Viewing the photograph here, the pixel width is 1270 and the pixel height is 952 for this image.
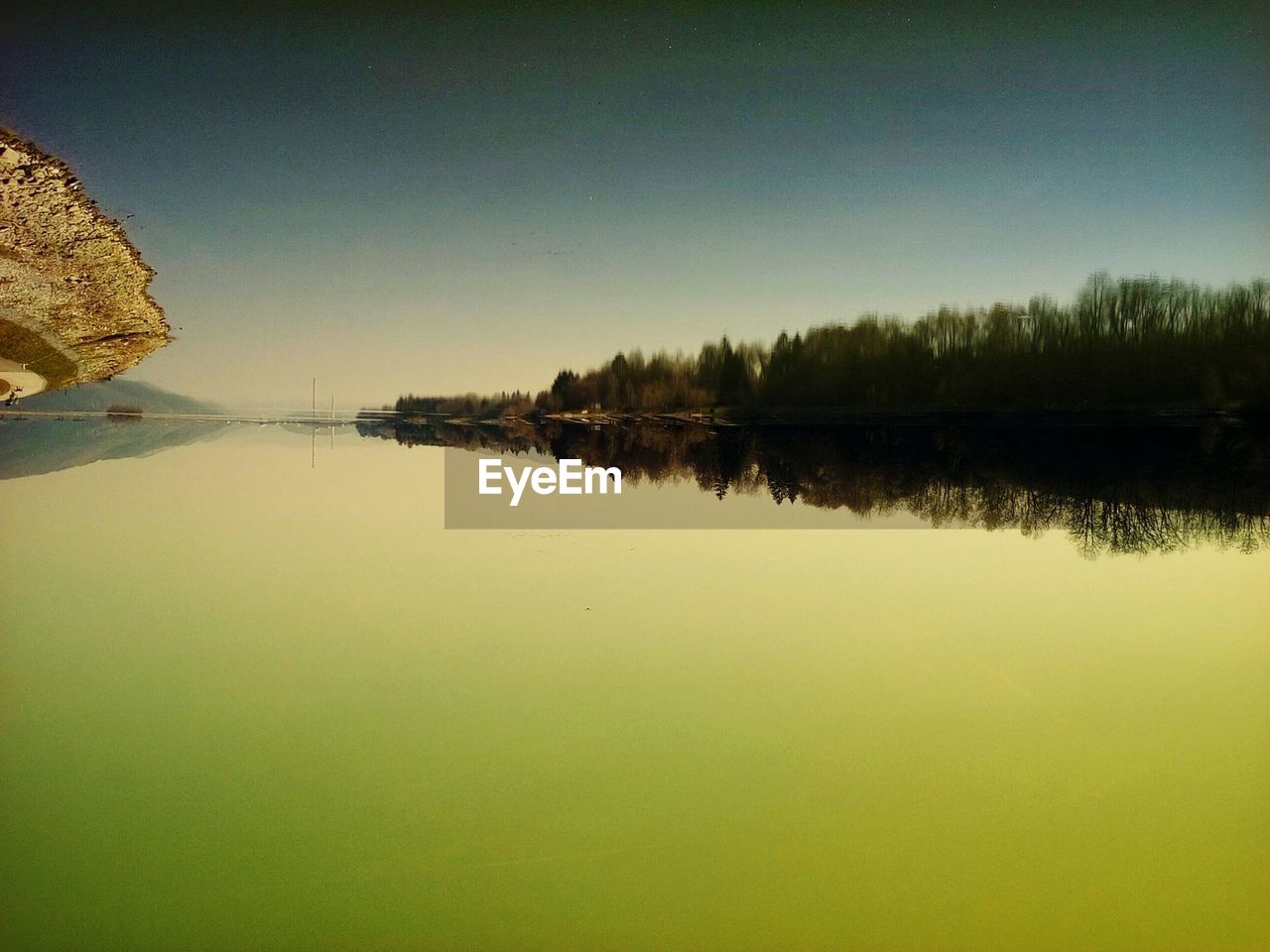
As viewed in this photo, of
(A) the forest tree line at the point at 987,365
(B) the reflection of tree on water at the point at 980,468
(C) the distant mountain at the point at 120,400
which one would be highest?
(A) the forest tree line at the point at 987,365

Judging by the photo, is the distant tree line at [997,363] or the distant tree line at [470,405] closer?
the distant tree line at [997,363]

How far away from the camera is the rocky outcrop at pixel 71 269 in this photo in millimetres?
1744

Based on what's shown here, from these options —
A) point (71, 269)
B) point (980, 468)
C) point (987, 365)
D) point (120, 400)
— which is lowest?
point (980, 468)

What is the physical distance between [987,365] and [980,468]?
25 centimetres

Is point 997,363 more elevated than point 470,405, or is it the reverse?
point 997,363

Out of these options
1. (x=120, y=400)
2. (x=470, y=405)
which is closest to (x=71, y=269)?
(x=120, y=400)

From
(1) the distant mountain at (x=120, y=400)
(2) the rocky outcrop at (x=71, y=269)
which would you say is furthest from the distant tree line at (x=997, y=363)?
(2) the rocky outcrop at (x=71, y=269)

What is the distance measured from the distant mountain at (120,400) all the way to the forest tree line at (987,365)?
0.51m

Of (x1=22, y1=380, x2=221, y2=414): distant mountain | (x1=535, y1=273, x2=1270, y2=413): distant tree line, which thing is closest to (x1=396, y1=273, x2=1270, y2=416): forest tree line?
(x1=535, y1=273, x2=1270, y2=413): distant tree line

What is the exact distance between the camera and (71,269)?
1.79 m

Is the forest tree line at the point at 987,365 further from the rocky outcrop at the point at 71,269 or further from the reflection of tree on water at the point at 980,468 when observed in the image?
the rocky outcrop at the point at 71,269

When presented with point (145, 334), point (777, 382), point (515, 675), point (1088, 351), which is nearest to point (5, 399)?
point (145, 334)

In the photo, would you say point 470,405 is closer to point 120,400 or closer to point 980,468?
point 120,400

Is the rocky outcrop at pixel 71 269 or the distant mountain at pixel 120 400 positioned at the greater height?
the rocky outcrop at pixel 71 269
